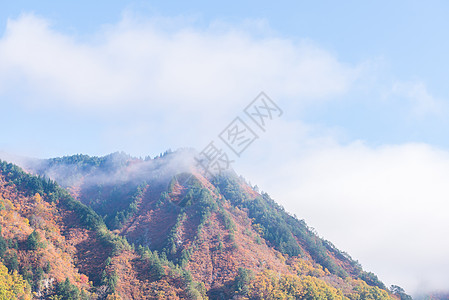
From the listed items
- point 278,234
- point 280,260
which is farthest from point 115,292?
point 278,234

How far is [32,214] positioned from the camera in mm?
133250

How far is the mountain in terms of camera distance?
114 m

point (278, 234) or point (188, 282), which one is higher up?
point (278, 234)

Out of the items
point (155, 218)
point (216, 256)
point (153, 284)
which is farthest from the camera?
point (155, 218)

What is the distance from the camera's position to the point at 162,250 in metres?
151

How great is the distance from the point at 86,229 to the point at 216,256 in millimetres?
47242

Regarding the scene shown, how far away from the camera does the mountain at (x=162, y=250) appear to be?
114 m

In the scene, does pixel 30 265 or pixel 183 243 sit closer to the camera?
pixel 30 265

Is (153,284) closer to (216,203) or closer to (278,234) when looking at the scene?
(216,203)

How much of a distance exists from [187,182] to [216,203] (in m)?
25.4

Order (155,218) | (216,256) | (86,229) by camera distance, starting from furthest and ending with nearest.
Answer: (155,218), (216,256), (86,229)

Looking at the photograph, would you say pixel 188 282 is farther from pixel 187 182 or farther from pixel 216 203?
pixel 187 182

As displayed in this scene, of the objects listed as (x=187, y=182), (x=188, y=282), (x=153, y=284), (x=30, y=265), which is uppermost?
(x=187, y=182)

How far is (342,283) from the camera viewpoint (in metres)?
157
